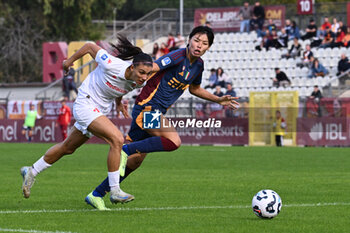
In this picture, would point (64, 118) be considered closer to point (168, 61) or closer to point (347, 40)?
point (347, 40)

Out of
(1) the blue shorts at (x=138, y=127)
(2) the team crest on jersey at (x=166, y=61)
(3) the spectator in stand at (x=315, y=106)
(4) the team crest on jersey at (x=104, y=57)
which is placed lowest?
(3) the spectator in stand at (x=315, y=106)

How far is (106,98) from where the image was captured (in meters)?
9.56

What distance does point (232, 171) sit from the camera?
648 inches

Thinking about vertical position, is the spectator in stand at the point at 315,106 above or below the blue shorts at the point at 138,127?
below

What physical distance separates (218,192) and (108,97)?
2927mm

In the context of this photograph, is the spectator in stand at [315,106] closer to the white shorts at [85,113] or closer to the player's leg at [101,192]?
the player's leg at [101,192]

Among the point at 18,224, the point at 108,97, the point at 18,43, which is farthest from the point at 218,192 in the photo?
the point at 18,43

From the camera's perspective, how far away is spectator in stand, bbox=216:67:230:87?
111 ft

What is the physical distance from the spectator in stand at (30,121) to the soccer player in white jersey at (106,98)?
23.4 metres

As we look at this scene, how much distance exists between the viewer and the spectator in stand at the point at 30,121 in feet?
108

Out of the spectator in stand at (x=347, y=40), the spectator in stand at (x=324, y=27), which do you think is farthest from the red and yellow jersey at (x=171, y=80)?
the spectator in stand at (x=324, y=27)

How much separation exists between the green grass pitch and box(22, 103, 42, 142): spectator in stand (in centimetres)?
1252

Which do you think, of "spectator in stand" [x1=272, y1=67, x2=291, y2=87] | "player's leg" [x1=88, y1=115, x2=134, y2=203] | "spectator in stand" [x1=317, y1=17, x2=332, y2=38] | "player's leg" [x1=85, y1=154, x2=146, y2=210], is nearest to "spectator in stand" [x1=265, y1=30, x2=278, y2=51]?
"spectator in stand" [x1=317, y1=17, x2=332, y2=38]

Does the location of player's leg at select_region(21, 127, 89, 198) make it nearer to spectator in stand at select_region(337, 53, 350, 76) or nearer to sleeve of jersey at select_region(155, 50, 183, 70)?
sleeve of jersey at select_region(155, 50, 183, 70)
